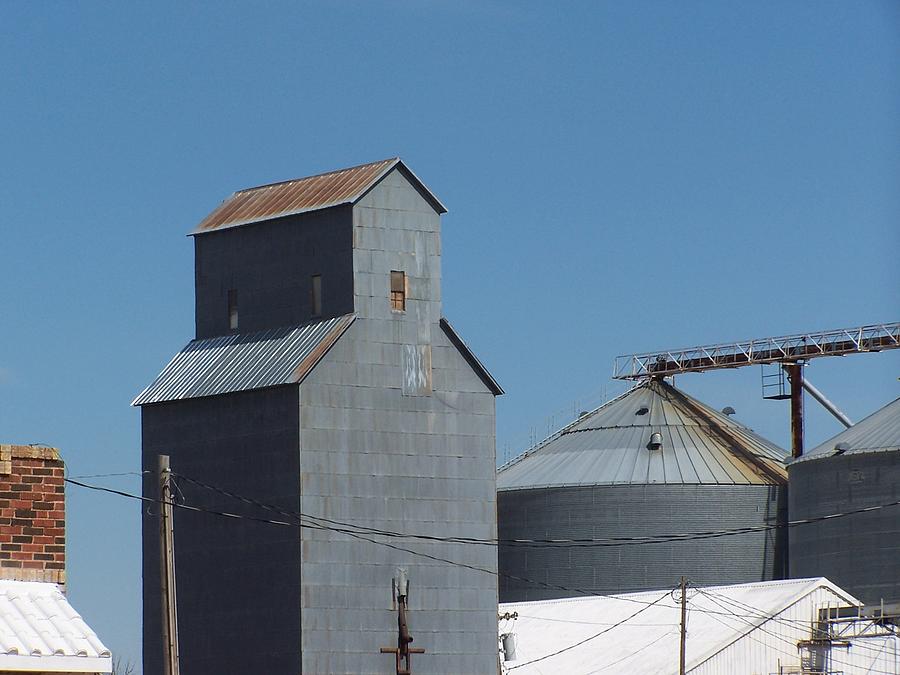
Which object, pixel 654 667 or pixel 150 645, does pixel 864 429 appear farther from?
pixel 150 645

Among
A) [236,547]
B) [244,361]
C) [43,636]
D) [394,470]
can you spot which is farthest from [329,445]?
[43,636]

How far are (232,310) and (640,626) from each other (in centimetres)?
2031

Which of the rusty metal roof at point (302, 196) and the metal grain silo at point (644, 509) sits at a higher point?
the rusty metal roof at point (302, 196)

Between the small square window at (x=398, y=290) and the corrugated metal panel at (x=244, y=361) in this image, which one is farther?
the small square window at (x=398, y=290)

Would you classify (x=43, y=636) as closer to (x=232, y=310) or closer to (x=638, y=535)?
(x=232, y=310)

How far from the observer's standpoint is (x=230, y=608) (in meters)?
67.8

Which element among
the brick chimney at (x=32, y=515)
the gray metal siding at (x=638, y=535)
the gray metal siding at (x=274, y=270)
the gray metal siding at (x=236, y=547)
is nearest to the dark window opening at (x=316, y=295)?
the gray metal siding at (x=274, y=270)

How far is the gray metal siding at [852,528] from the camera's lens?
269 ft

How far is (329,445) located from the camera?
67.7 meters

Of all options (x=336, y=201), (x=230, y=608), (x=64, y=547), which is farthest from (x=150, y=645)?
(x=64, y=547)

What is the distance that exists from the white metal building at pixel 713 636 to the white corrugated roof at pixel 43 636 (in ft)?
160

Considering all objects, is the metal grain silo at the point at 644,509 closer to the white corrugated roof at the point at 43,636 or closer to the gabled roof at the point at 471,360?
the gabled roof at the point at 471,360

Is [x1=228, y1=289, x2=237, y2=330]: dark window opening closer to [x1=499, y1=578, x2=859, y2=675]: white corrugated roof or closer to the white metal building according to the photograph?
the white metal building

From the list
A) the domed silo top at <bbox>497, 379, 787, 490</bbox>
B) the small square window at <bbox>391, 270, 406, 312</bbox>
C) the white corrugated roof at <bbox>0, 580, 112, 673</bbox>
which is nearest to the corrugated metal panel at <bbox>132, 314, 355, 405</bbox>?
the small square window at <bbox>391, 270, 406, 312</bbox>
